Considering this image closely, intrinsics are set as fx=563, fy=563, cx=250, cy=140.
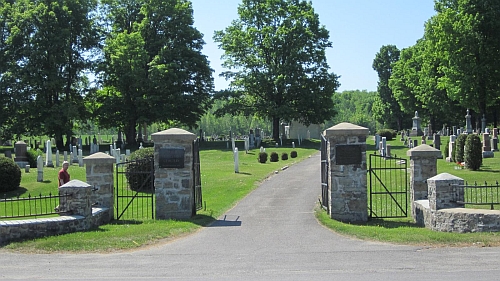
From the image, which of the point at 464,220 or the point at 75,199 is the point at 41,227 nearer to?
the point at 75,199

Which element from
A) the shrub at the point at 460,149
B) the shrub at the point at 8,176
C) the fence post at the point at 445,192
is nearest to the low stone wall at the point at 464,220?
the fence post at the point at 445,192

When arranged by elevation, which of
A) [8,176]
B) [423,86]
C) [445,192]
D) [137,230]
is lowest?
[137,230]

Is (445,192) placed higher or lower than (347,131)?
lower

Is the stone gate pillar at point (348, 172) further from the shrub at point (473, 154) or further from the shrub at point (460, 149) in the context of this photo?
the shrub at point (460, 149)

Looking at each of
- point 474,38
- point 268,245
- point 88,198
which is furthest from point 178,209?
point 474,38

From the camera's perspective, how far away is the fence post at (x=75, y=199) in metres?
13.1

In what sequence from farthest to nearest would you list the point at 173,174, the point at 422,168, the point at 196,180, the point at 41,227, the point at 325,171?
the point at 196,180, the point at 325,171, the point at 173,174, the point at 422,168, the point at 41,227

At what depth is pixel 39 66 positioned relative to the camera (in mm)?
50219

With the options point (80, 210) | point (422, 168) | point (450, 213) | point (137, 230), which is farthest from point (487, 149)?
point (80, 210)

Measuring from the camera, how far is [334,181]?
14.3 metres

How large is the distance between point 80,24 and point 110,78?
5.70 meters

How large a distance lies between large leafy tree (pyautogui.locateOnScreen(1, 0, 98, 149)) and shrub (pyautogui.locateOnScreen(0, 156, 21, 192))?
2687 centimetres

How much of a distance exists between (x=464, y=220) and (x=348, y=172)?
3.17 meters

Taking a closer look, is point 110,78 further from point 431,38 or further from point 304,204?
point 304,204
